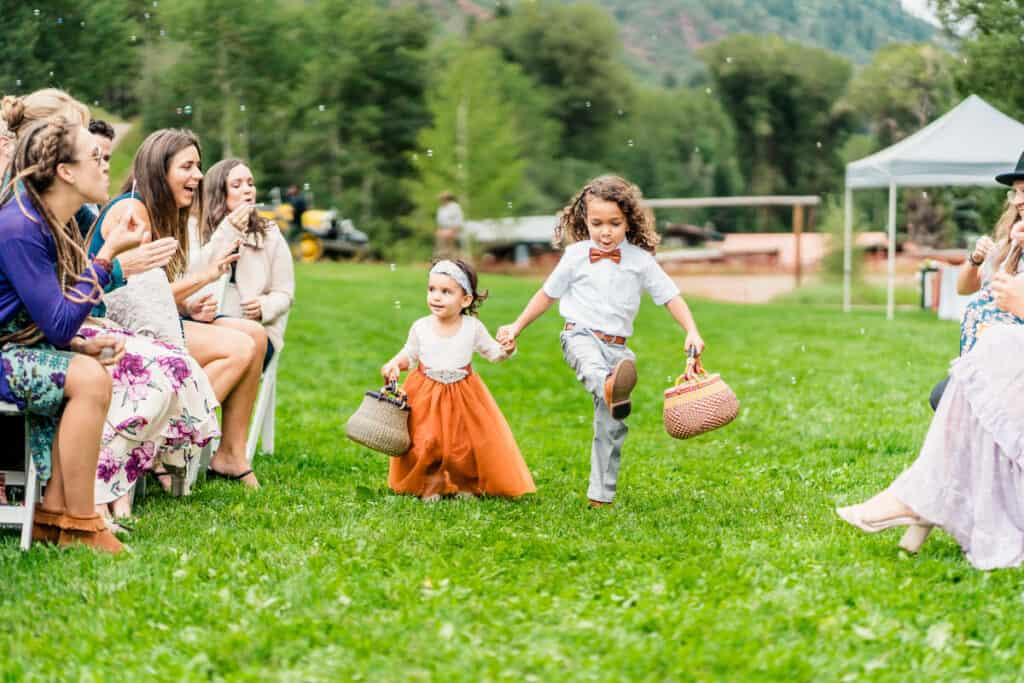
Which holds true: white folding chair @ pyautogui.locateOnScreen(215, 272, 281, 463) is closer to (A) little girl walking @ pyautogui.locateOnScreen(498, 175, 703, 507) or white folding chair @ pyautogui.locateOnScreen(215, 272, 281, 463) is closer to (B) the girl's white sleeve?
(B) the girl's white sleeve

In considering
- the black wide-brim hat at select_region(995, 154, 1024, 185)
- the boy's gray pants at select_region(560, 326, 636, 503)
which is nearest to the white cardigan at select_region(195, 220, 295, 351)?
the boy's gray pants at select_region(560, 326, 636, 503)

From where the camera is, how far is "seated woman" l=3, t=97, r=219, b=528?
511cm

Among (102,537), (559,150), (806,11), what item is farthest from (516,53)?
(102,537)

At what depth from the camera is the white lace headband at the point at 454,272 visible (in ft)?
18.4

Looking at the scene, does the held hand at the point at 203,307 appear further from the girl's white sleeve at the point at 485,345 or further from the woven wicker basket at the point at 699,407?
the woven wicker basket at the point at 699,407

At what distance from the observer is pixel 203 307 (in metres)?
6.07

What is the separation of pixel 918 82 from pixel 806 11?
514 inches

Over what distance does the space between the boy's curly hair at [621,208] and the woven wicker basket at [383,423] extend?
1.04 metres

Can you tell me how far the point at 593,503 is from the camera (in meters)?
5.54

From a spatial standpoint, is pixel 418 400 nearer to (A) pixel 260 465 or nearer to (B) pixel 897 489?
(A) pixel 260 465

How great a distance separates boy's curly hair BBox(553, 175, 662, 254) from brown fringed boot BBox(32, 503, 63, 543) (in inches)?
95.5

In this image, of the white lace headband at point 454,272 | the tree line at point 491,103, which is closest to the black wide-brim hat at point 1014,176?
the white lace headband at point 454,272

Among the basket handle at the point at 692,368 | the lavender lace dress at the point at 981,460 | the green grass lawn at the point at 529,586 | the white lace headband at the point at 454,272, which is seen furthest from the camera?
the white lace headband at the point at 454,272

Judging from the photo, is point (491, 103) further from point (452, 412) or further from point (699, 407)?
point (699, 407)
